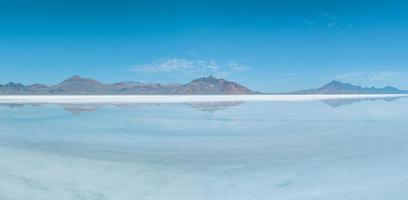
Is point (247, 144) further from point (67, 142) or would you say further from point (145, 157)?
point (67, 142)

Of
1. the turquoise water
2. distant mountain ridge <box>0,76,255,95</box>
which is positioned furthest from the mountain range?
the turquoise water

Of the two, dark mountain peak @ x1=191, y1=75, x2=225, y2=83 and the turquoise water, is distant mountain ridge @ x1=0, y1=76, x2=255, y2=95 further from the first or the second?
the turquoise water

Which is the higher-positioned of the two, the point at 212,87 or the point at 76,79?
the point at 76,79

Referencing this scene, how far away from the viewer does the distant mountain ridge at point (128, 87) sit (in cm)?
9912

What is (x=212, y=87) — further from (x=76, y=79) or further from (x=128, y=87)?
(x=76, y=79)

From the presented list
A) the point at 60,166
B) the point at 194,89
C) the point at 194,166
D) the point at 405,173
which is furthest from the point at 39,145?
the point at 194,89

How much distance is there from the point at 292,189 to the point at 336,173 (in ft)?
3.32

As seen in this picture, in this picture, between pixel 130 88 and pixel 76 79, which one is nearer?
pixel 130 88

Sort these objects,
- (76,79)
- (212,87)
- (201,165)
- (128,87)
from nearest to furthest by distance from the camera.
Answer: (201,165)
(212,87)
(128,87)
(76,79)

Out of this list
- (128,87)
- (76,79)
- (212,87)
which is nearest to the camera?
(212,87)

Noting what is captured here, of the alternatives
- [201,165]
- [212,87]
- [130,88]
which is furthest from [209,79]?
[201,165]

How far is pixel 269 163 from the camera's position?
6016 mm

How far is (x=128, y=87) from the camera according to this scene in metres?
110

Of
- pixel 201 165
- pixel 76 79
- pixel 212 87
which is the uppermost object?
pixel 76 79
